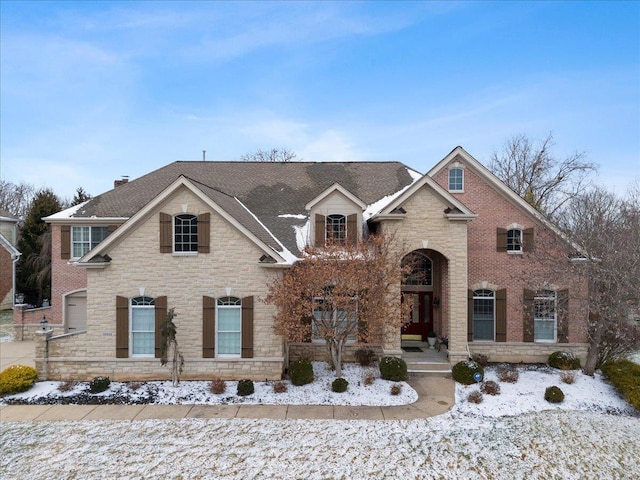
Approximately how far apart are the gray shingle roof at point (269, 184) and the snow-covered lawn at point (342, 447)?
9.11 m

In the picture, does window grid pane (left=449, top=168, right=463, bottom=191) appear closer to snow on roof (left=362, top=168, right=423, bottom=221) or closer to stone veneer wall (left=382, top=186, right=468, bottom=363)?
snow on roof (left=362, top=168, right=423, bottom=221)

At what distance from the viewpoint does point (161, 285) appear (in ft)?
47.4

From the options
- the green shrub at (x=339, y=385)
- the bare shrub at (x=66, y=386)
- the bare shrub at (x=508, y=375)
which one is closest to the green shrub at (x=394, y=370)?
the green shrub at (x=339, y=385)

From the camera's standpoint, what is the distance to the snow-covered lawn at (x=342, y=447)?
9.09m

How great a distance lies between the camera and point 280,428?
11.0 meters

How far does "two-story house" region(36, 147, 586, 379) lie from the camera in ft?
47.1

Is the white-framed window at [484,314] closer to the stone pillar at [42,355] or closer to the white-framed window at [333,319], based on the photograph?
the white-framed window at [333,319]

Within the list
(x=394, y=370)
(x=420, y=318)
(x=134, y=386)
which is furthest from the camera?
(x=420, y=318)

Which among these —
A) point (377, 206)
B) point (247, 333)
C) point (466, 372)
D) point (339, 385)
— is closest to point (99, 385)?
point (247, 333)

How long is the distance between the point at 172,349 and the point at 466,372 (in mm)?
11099

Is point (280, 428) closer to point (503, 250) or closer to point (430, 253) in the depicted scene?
point (430, 253)

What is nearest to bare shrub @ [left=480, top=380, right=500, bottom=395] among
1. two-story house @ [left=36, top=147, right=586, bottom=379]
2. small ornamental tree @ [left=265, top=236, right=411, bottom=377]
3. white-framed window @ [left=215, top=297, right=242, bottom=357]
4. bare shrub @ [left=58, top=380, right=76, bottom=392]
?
two-story house @ [left=36, top=147, right=586, bottom=379]

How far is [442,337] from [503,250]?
188 inches

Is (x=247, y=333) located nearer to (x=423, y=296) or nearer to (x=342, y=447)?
(x=342, y=447)
